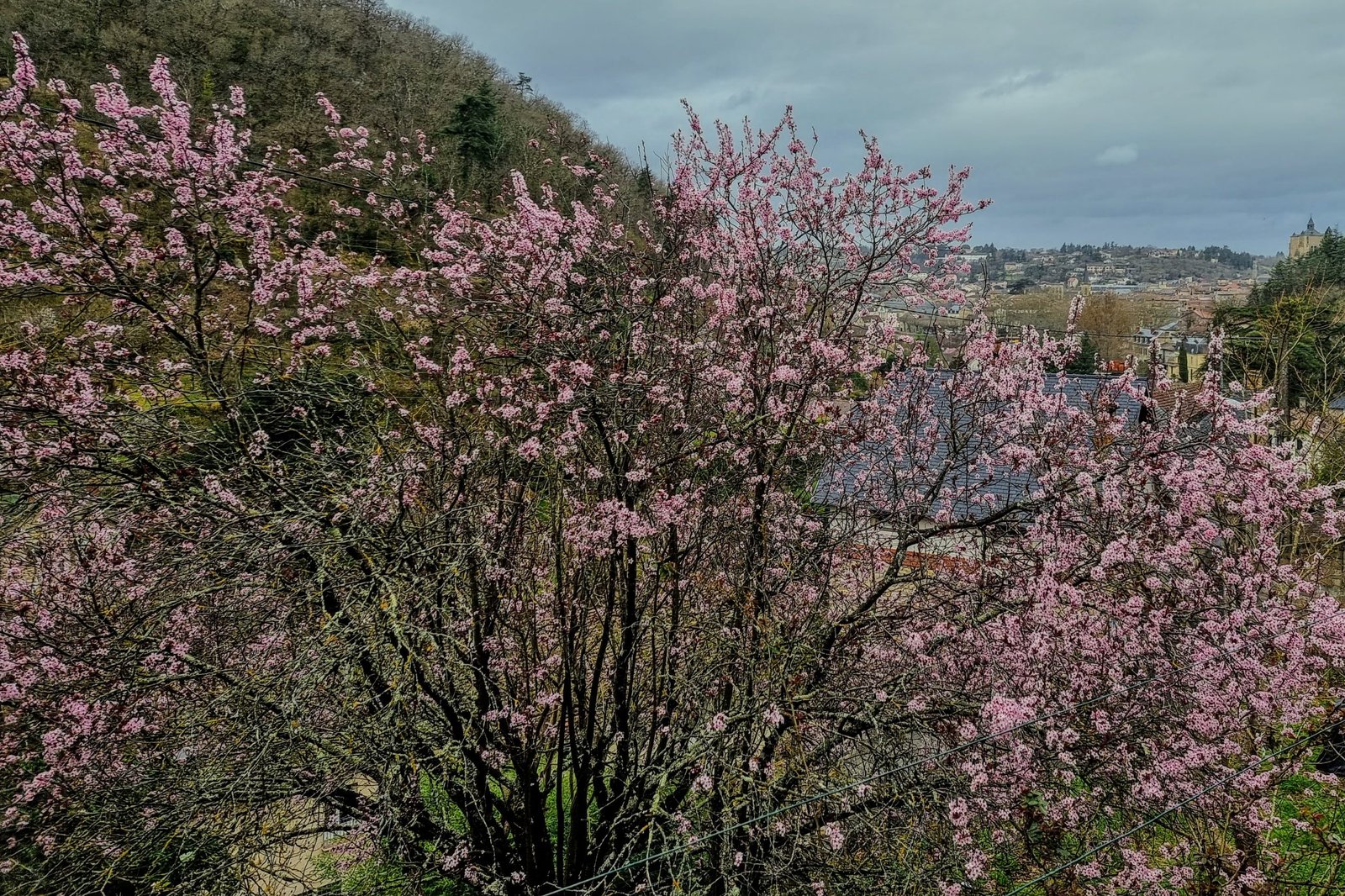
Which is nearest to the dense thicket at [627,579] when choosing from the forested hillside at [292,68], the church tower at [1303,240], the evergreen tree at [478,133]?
the forested hillside at [292,68]

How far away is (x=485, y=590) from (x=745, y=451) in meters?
2.20

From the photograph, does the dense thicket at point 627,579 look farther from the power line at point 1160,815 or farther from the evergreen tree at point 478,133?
the evergreen tree at point 478,133

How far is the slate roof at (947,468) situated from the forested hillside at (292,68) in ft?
44.9

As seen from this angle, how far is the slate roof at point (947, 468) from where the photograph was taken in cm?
531

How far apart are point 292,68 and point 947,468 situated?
84.5 feet

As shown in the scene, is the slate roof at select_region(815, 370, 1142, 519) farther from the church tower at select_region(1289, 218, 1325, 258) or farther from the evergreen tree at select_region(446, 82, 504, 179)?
the church tower at select_region(1289, 218, 1325, 258)

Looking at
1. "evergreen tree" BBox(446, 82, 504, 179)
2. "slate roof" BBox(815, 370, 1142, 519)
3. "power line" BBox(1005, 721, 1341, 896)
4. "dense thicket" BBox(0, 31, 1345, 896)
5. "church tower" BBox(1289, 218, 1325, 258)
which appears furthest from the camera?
"church tower" BBox(1289, 218, 1325, 258)

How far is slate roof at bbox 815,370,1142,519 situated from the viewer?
17.4ft

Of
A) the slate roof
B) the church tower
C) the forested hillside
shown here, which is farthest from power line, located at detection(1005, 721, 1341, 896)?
the church tower

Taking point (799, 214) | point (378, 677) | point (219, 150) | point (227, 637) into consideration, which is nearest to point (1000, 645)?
point (799, 214)

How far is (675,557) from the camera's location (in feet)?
16.6

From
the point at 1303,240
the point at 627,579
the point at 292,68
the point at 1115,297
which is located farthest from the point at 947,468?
the point at 1303,240

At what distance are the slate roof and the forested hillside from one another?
13.7 meters

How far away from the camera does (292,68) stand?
22.3 metres
